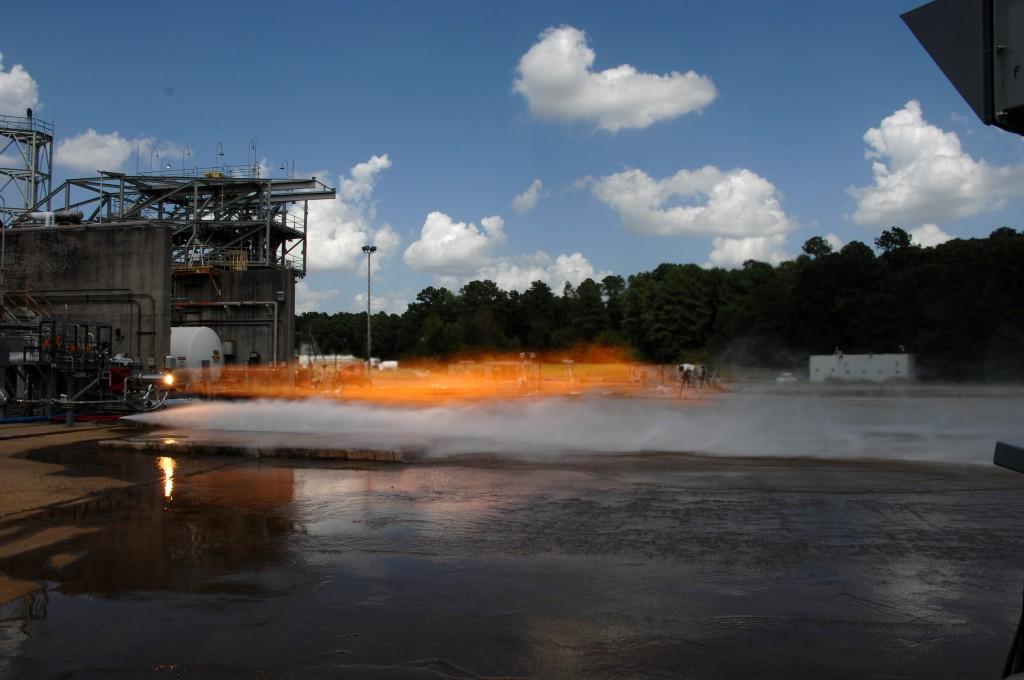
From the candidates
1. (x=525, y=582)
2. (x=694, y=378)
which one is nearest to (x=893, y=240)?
(x=694, y=378)

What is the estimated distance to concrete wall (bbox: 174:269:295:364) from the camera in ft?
143

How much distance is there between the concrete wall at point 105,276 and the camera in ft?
103

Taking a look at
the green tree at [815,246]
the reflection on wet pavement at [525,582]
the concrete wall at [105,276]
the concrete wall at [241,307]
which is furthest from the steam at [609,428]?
the green tree at [815,246]

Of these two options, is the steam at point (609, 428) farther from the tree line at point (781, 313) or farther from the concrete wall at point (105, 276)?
the tree line at point (781, 313)

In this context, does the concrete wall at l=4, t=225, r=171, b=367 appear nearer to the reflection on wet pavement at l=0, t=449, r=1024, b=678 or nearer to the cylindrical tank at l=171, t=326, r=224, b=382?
the cylindrical tank at l=171, t=326, r=224, b=382

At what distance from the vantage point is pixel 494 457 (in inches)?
584

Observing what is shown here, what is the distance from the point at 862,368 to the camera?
228 feet

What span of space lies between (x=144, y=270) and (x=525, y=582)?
3044cm

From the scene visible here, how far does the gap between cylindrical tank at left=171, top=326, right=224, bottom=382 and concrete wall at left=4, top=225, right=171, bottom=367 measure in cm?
264

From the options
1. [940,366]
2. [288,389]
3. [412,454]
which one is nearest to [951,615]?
[412,454]

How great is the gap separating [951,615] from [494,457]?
9.87 meters

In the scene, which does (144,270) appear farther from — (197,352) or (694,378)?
(694,378)

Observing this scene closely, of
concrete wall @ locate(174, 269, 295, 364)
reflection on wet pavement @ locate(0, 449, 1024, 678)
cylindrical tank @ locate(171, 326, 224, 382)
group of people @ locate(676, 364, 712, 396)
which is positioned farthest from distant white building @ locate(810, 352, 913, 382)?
reflection on wet pavement @ locate(0, 449, 1024, 678)

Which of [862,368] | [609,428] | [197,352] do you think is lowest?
[609,428]
